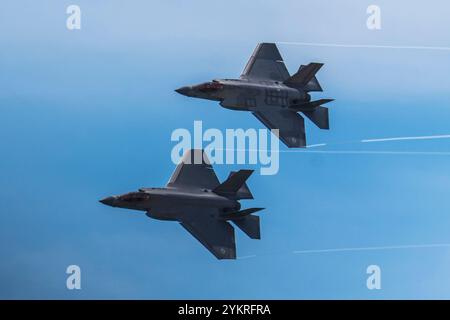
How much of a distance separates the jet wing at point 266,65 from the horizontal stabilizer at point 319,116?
1502mm

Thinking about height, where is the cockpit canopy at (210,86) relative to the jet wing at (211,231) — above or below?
above

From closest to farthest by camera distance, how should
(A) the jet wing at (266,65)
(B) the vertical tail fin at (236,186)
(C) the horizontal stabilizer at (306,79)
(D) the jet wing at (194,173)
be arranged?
(B) the vertical tail fin at (236,186) → (D) the jet wing at (194,173) → (C) the horizontal stabilizer at (306,79) → (A) the jet wing at (266,65)

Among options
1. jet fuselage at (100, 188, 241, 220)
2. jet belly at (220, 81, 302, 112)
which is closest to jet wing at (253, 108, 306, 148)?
jet belly at (220, 81, 302, 112)

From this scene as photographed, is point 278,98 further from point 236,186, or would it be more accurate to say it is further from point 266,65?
point 236,186

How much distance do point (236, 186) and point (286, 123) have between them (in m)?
2.41

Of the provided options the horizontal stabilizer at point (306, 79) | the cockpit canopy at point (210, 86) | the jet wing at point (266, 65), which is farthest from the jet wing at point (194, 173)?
the horizontal stabilizer at point (306, 79)

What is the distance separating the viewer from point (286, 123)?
123 feet

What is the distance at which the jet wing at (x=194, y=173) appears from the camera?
122 feet

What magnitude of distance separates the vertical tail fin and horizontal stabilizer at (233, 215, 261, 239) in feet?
2.17

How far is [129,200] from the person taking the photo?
3603 cm

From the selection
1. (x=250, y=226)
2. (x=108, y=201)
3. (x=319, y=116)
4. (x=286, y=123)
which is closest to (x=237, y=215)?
(x=250, y=226)

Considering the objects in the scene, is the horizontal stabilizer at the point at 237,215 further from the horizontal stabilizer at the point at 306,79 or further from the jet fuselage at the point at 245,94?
the horizontal stabilizer at the point at 306,79
